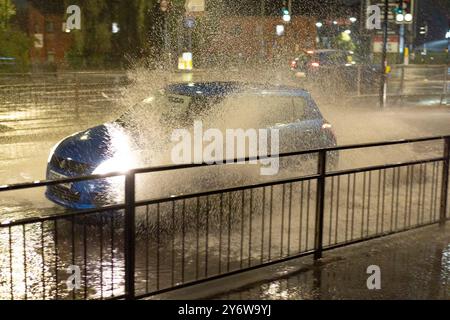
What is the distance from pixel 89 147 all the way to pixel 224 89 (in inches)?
87.0

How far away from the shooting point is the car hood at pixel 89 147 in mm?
7898

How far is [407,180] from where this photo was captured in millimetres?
8156

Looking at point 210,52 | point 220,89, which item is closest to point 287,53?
point 210,52

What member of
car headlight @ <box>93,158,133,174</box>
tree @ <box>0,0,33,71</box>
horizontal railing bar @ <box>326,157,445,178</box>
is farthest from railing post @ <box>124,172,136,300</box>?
tree @ <box>0,0,33,71</box>

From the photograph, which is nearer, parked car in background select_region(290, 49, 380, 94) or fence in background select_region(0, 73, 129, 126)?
fence in background select_region(0, 73, 129, 126)

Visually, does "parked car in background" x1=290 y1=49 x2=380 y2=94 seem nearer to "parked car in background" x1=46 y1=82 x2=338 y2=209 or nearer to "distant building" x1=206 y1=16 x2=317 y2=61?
"distant building" x1=206 y1=16 x2=317 y2=61

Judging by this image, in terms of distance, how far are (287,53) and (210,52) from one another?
426cm

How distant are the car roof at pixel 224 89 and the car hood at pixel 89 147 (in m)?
1.23

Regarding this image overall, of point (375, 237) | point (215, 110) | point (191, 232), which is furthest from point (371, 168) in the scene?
point (215, 110)

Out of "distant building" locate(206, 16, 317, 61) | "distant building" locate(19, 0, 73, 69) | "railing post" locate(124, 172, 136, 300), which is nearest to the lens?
"railing post" locate(124, 172, 136, 300)
